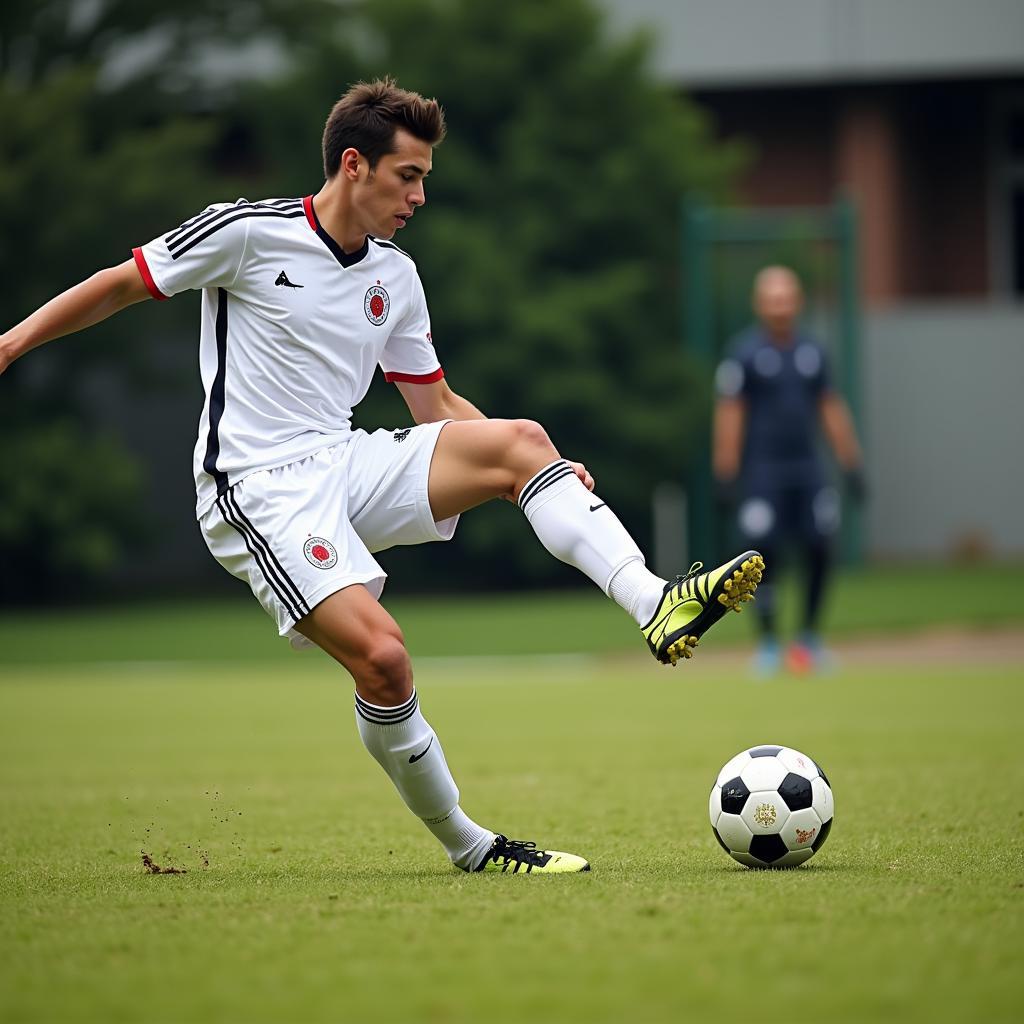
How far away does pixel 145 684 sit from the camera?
15.0m

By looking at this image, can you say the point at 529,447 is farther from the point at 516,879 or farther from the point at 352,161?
the point at 516,879

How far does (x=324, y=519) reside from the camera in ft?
16.6

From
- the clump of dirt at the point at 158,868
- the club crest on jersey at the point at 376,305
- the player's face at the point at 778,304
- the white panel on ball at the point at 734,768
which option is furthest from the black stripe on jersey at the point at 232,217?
the player's face at the point at 778,304

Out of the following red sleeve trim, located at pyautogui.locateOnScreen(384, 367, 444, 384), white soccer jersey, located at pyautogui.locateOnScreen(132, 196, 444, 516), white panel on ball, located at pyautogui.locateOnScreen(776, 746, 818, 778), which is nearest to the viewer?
white soccer jersey, located at pyautogui.locateOnScreen(132, 196, 444, 516)

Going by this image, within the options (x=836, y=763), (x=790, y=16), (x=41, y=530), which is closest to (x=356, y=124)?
(x=836, y=763)

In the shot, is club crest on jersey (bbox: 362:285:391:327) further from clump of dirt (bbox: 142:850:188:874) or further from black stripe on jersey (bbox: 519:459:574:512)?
clump of dirt (bbox: 142:850:188:874)

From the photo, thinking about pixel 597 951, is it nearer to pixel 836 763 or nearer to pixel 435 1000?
pixel 435 1000

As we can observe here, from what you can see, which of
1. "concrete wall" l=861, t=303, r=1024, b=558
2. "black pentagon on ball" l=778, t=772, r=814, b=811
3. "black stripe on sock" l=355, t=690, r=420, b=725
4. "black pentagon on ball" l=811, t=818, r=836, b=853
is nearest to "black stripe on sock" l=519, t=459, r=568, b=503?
"black stripe on sock" l=355, t=690, r=420, b=725

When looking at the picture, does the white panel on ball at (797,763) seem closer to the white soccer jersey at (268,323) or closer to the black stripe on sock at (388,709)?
the black stripe on sock at (388,709)

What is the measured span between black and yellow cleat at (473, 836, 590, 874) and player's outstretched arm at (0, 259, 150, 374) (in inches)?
78.3

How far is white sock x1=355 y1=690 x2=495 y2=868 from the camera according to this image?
5.03 meters

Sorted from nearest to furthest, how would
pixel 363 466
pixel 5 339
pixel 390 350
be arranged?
pixel 5 339
pixel 363 466
pixel 390 350

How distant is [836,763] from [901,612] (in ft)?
36.2

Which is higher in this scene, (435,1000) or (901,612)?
(435,1000)
